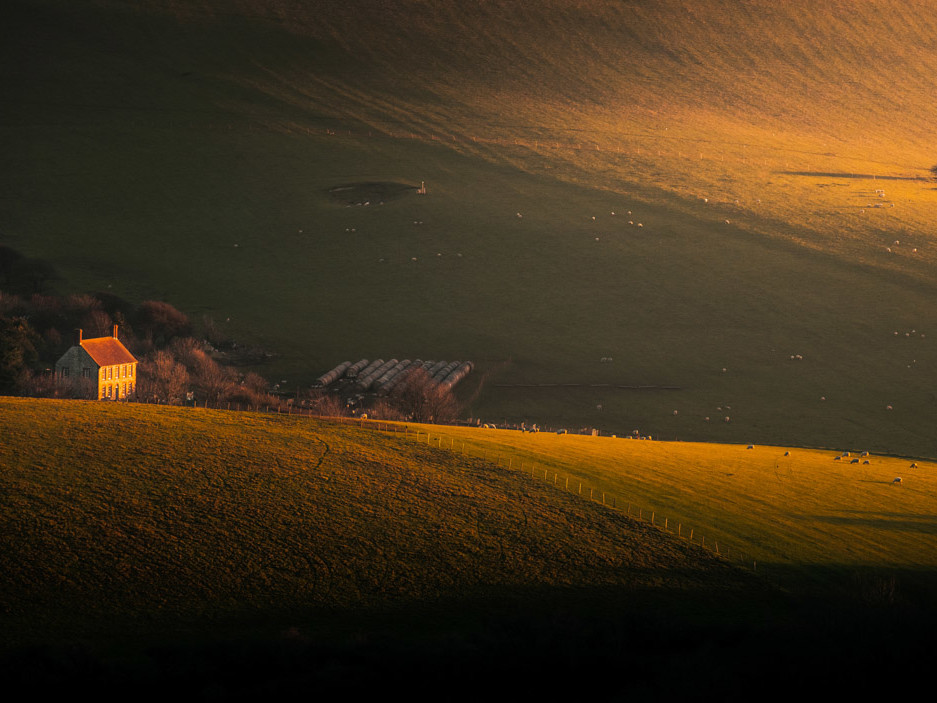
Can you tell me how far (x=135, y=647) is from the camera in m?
22.3

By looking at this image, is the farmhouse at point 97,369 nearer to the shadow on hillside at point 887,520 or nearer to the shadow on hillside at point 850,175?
the shadow on hillside at point 887,520

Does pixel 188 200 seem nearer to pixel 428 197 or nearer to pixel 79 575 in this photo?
pixel 428 197

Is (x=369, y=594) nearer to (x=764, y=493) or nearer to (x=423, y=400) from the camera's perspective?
(x=764, y=493)

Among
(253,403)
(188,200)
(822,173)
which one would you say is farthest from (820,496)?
(822,173)

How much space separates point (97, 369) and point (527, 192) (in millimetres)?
57512

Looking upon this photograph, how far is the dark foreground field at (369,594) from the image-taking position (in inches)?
880

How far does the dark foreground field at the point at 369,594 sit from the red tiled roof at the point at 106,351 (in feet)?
57.7

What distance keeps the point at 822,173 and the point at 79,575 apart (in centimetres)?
10519

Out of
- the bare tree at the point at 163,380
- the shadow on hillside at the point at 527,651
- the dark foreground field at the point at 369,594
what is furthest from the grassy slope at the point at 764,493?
the bare tree at the point at 163,380

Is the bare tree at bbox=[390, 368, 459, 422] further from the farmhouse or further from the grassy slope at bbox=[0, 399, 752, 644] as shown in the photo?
the grassy slope at bbox=[0, 399, 752, 644]

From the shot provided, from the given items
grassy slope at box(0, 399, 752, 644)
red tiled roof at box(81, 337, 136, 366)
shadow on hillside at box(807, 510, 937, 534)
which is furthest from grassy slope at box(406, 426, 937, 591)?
red tiled roof at box(81, 337, 136, 366)

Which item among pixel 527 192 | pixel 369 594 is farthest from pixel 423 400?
pixel 527 192

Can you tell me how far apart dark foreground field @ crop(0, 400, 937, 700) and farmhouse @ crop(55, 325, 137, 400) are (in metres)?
16.9

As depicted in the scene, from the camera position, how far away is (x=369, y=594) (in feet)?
84.9
